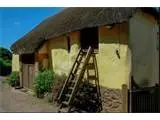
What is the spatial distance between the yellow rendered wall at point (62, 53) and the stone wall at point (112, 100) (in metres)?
1.67

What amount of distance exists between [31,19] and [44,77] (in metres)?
A: 2.99

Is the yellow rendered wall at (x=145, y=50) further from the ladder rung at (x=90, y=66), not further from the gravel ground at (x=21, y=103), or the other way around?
the gravel ground at (x=21, y=103)

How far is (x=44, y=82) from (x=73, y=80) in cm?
145

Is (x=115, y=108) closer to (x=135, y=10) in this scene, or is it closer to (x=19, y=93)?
(x=135, y=10)

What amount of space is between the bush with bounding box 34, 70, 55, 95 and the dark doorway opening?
169cm

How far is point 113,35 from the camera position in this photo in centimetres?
900

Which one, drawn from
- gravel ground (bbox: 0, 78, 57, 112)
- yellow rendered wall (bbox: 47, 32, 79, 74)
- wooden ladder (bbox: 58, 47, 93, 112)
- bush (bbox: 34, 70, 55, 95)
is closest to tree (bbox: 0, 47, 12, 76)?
gravel ground (bbox: 0, 78, 57, 112)

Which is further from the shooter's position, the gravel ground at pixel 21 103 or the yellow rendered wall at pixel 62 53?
the yellow rendered wall at pixel 62 53

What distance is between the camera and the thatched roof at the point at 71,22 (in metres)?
8.52

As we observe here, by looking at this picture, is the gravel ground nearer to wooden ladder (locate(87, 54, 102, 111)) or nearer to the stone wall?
wooden ladder (locate(87, 54, 102, 111))

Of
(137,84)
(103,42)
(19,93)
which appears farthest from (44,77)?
(137,84)

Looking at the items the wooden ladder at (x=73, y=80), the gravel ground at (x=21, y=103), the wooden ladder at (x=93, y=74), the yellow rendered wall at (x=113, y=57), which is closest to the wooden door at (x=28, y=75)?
the gravel ground at (x=21, y=103)

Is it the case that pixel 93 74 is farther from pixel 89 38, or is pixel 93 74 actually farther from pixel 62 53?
pixel 62 53

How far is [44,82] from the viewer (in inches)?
440
